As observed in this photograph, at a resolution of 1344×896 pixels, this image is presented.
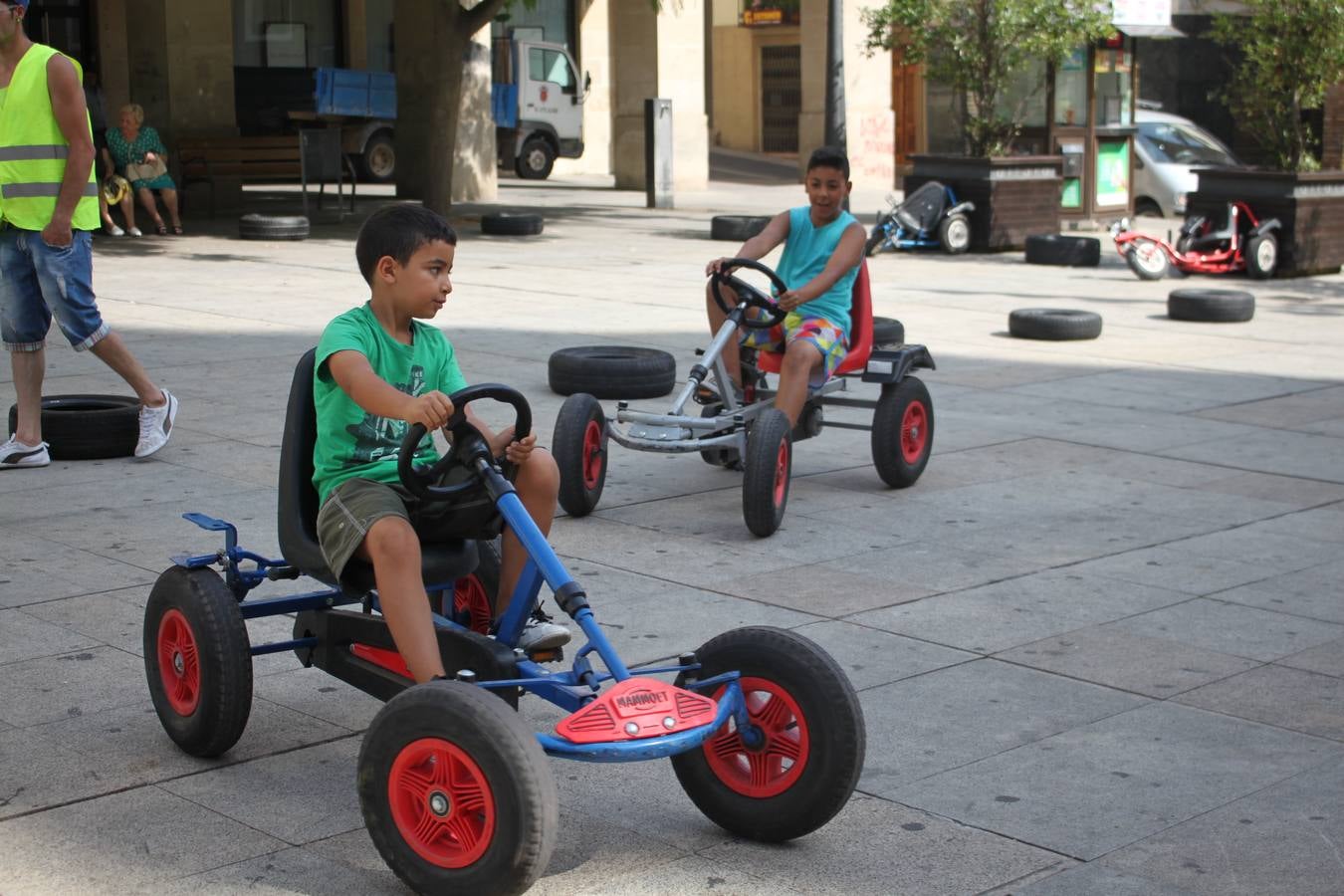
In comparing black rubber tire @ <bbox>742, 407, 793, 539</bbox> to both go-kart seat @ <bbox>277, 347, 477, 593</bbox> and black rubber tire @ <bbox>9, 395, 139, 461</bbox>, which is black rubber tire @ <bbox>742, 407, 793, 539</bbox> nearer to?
go-kart seat @ <bbox>277, 347, 477, 593</bbox>

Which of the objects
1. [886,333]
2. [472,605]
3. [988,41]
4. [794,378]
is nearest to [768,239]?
[794,378]

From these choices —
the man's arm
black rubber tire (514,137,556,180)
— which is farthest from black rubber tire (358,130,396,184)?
the man's arm

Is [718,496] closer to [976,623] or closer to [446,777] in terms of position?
[976,623]

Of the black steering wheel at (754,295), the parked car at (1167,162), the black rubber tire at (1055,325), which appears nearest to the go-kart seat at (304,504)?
the black steering wheel at (754,295)

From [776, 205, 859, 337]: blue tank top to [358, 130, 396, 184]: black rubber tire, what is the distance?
1952 centimetres

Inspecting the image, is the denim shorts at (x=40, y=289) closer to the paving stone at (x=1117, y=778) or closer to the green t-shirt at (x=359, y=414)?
the green t-shirt at (x=359, y=414)

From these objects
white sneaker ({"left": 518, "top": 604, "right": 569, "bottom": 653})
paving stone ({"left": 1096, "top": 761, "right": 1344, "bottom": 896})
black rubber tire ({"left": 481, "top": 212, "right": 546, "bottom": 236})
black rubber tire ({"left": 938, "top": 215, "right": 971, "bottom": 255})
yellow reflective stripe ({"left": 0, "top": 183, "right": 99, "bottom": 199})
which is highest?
yellow reflective stripe ({"left": 0, "top": 183, "right": 99, "bottom": 199})

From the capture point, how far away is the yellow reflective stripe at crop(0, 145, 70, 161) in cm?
682

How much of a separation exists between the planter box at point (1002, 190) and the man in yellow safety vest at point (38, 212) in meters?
11.9

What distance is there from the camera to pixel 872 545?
20.5 feet

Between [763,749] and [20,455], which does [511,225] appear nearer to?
[20,455]

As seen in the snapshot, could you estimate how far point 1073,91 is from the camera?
769 inches

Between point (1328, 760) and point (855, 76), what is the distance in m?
25.8

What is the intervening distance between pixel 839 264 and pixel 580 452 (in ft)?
4.60
